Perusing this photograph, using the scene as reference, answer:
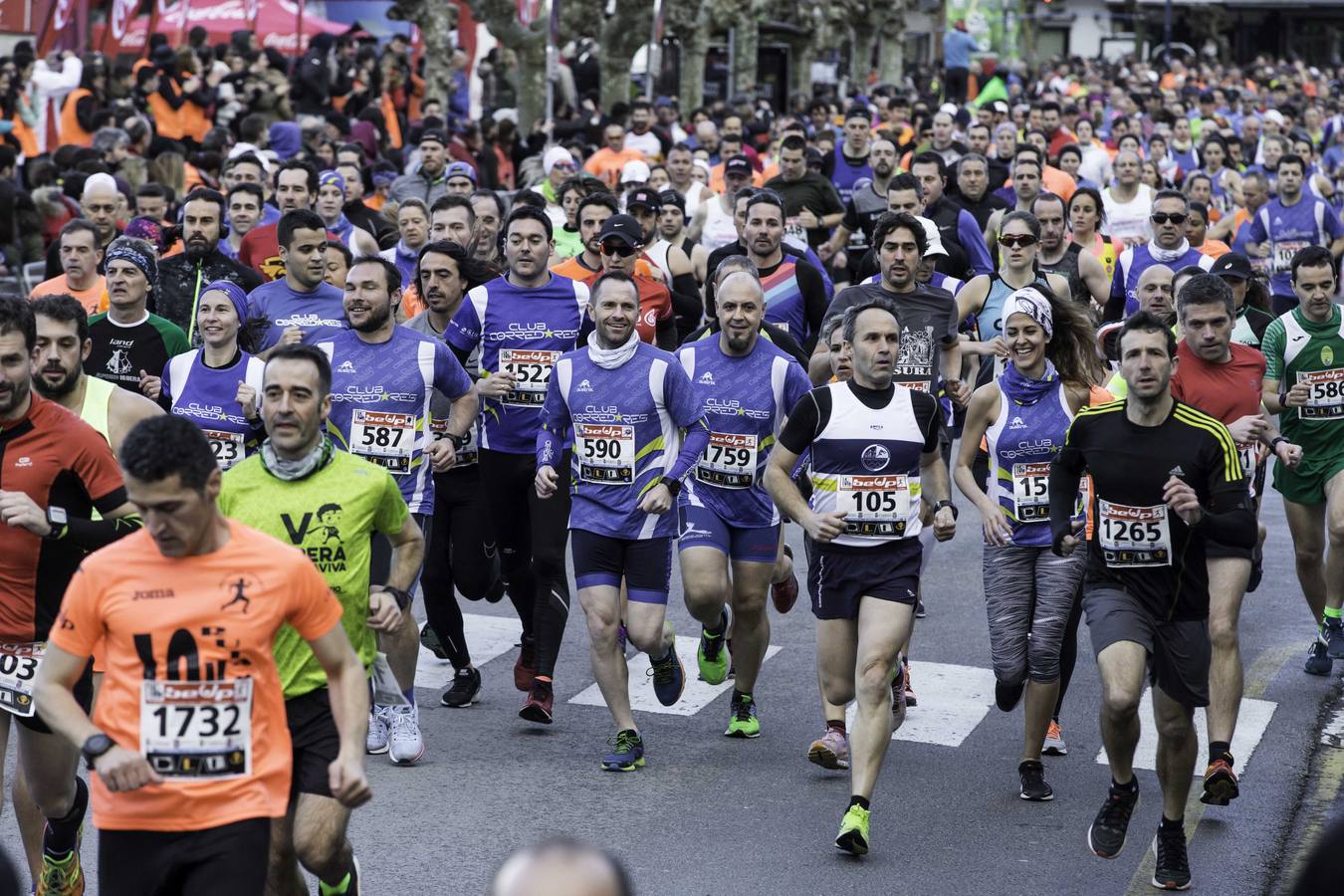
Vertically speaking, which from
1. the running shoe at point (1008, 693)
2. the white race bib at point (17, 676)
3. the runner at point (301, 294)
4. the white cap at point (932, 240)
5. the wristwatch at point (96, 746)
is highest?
the white cap at point (932, 240)

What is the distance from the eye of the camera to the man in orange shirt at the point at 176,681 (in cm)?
469

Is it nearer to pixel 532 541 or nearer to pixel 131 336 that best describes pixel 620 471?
pixel 532 541

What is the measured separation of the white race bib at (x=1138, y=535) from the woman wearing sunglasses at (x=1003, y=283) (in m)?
3.20

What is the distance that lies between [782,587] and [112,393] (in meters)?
4.02

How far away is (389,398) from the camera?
823 centimetres

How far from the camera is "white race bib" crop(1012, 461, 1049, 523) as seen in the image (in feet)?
25.8

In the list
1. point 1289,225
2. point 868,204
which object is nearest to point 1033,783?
point 868,204

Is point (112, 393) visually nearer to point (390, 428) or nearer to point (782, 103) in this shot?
point (390, 428)

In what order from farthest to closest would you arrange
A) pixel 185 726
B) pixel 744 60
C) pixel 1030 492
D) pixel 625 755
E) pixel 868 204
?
pixel 744 60 < pixel 868 204 < pixel 625 755 < pixel 1030 492 < pixel 185 726

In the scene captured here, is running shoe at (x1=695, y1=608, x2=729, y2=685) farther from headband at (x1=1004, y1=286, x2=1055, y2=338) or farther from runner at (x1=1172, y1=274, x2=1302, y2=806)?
runner at (x1=1172, y1=274, x2=1302, y2=806)

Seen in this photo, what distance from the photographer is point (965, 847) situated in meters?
7.23

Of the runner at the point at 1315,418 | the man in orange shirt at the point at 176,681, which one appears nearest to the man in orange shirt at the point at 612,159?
the runner at the point at 1315,418

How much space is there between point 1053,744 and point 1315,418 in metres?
2.33

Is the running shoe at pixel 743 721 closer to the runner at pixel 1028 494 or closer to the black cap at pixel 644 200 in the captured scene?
the runner at pixel 1028 494
